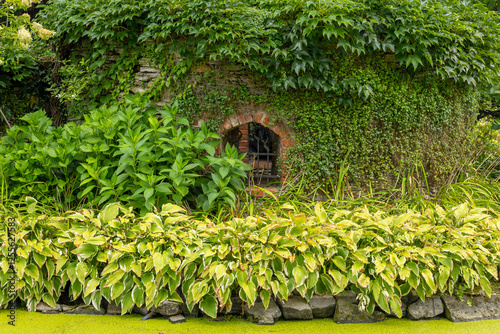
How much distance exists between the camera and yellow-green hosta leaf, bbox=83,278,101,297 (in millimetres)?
2645

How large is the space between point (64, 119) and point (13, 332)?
3717mm

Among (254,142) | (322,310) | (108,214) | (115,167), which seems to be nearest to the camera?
(322,310)

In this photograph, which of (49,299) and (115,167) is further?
(115,167)

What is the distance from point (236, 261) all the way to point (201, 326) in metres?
0.55

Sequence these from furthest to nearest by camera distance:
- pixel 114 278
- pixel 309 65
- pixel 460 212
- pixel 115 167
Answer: pixel 309 65 < pixel 115 167 < pixel 460 212 < pixel 114 278

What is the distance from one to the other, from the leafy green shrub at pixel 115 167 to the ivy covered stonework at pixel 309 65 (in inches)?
39.6

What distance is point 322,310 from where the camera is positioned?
2779mm

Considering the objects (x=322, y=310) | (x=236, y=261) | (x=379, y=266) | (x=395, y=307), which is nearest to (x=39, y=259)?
(x=236, y=261)

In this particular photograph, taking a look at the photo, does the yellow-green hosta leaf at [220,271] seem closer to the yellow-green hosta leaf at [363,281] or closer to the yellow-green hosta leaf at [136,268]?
the yellow-green hosta leaf at [136,268]

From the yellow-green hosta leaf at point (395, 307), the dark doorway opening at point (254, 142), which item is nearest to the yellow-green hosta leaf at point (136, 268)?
the yellow-green hosta leaf at point (395, 307)

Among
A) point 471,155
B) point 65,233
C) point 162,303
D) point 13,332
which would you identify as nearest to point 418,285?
point 162,303

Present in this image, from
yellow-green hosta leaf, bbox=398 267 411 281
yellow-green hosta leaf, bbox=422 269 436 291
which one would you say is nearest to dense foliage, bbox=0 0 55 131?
yellow-green hosta leaf, bbox=398 267 411 281

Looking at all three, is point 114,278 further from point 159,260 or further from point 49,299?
point 49,299

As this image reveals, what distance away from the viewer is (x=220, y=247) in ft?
8.91
